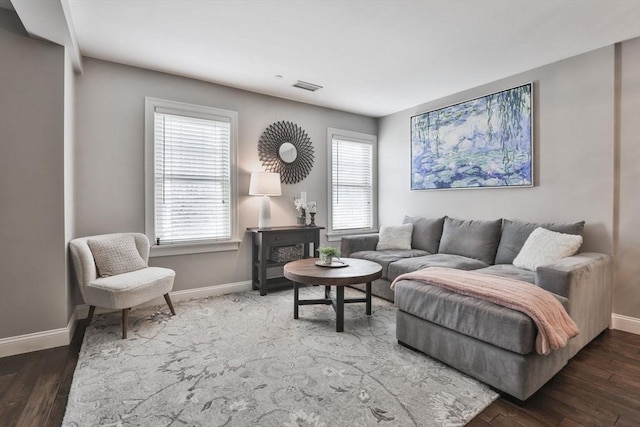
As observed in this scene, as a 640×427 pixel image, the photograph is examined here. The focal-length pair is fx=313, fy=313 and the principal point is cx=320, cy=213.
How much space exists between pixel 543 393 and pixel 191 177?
11.8 feet

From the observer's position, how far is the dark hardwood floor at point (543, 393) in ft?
5.36

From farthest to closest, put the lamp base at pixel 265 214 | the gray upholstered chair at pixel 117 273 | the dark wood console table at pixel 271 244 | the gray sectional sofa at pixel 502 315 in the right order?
the lamp base at pixel 265 214 → the dark wood console table at pixel 271 244 → the gray upholstered chair at pixel 117 273 → the gray sectional sofa at pixel 502 315

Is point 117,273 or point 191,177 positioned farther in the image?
point 191,177

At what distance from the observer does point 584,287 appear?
228cm

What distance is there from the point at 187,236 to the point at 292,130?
1974 millimetres

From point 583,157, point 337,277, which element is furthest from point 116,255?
point 583,157

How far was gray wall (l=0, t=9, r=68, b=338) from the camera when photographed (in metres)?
2.32

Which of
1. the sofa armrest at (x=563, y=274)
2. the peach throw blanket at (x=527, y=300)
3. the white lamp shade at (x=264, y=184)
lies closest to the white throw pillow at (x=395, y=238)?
the white lamp shade at (x=264, y=184)

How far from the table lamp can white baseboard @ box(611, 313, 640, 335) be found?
140 inches

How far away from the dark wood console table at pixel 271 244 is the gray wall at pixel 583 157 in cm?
223

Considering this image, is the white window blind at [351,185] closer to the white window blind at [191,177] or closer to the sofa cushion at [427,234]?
the sofa cushion at [427,234]

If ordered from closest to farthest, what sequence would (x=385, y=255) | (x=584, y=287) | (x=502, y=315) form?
(x=502, y=315)
(x=584, y=287)
(x=385, y=255)

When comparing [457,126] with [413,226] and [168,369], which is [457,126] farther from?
[168,369]

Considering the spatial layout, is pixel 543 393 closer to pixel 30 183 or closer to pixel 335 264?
pixel 335 264
